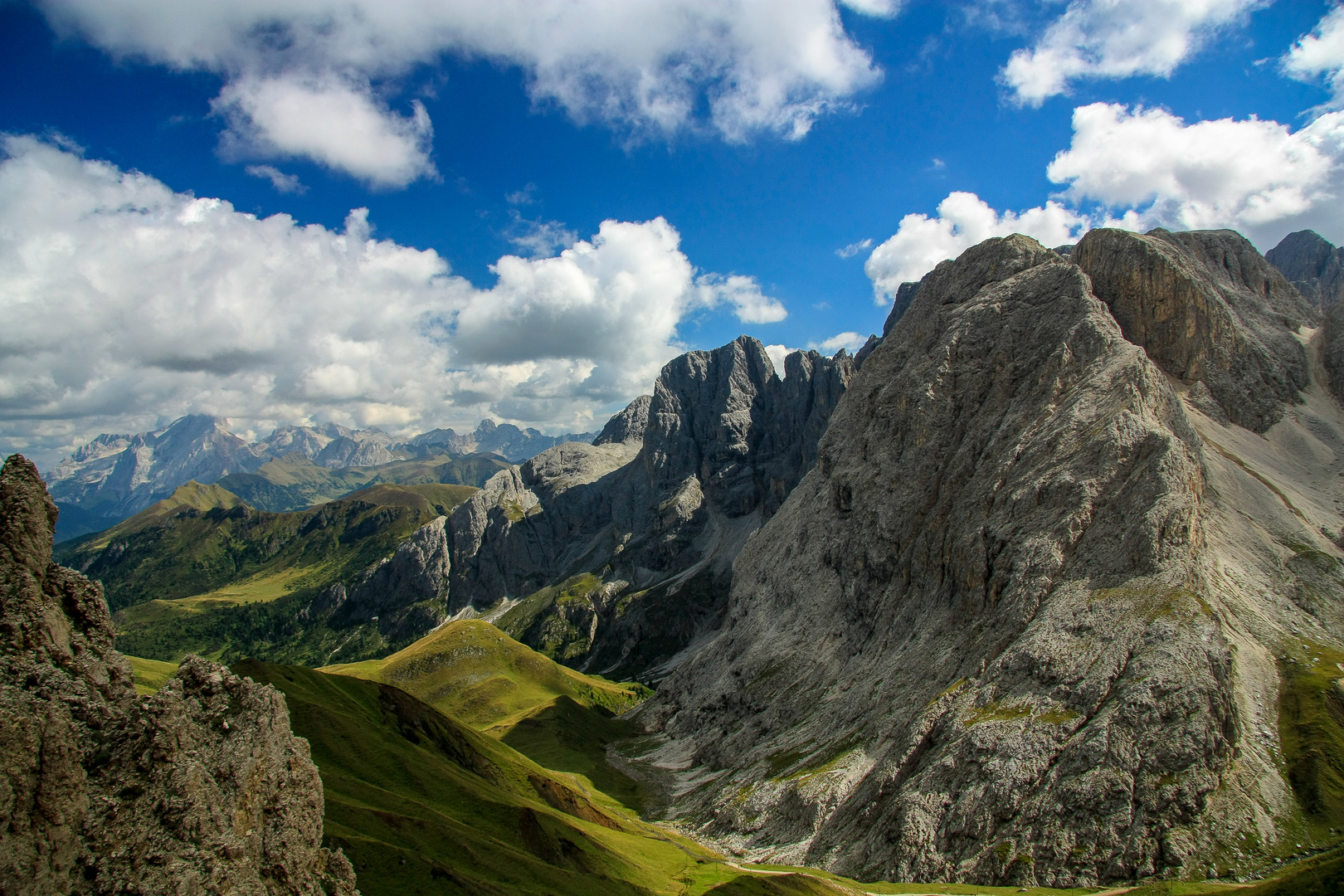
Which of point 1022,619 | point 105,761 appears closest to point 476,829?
point 105,761

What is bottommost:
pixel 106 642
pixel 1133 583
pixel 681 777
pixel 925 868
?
pixel 681 777

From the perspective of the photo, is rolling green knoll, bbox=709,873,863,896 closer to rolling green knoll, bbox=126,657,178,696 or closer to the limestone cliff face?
the limestone cliff face

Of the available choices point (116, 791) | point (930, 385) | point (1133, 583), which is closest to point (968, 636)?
point (1133, 583)

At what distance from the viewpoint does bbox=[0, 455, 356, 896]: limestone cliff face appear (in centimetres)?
2255

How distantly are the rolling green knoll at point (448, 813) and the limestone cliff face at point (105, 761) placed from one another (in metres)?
27.3

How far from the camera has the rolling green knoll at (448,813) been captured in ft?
185

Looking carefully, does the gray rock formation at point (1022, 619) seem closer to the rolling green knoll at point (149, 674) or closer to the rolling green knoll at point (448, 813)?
the rolling green knoll at point (448, 813)

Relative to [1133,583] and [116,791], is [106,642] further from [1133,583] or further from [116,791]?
[1133,583]

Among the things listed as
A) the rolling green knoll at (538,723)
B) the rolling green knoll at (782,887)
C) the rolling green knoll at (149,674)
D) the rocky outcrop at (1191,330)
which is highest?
the rocky outcrop at (1191,330)

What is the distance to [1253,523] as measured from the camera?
101125mm

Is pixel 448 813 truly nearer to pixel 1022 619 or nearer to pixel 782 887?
pixel 782 887

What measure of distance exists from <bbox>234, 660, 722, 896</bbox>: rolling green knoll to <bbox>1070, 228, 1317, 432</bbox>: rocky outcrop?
495 ft

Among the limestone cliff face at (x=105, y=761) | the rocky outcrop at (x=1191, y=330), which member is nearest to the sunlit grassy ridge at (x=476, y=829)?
the limestone cliff face at (x=105, y=761)

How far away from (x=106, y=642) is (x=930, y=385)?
142740 mm
